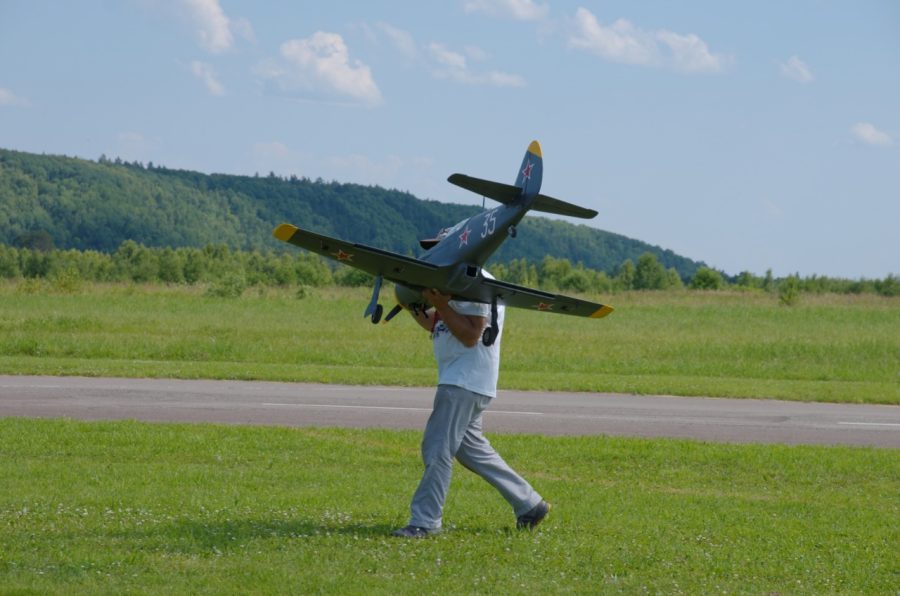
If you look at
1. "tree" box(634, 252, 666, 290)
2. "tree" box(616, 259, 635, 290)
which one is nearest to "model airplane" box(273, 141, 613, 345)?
"tree" box(616, 259, 635, 290)

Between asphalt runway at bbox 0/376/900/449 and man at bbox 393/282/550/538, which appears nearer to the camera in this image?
man at bbox 393/282/550/538

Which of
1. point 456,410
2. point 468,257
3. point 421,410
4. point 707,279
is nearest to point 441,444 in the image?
point 456,410

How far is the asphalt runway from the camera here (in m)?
14.8

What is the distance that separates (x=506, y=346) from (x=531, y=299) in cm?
Answer: 2096

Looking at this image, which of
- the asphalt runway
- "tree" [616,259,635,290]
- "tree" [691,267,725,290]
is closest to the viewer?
the asphalt runway

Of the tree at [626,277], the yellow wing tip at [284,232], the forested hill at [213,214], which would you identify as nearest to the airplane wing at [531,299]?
the yellow wing tip at [284,232]

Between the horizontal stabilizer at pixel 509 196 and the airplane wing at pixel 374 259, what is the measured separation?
86cm

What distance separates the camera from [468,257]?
315 inches

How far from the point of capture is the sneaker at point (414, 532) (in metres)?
7.67

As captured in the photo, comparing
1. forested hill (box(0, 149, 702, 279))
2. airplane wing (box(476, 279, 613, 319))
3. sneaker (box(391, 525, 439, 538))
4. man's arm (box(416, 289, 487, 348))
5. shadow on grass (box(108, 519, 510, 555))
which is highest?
forested hill (box(0, 149, 702, 279))

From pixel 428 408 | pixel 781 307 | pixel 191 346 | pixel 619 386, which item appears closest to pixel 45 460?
pixel 428 408

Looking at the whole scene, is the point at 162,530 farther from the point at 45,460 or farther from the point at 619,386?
the point at 619,386

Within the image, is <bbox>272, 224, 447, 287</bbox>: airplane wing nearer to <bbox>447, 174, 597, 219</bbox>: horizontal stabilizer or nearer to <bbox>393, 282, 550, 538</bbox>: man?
<bbox>393, 282, 550, 538</bbox>: man

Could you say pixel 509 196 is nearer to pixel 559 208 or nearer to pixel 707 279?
pixel 559 208
